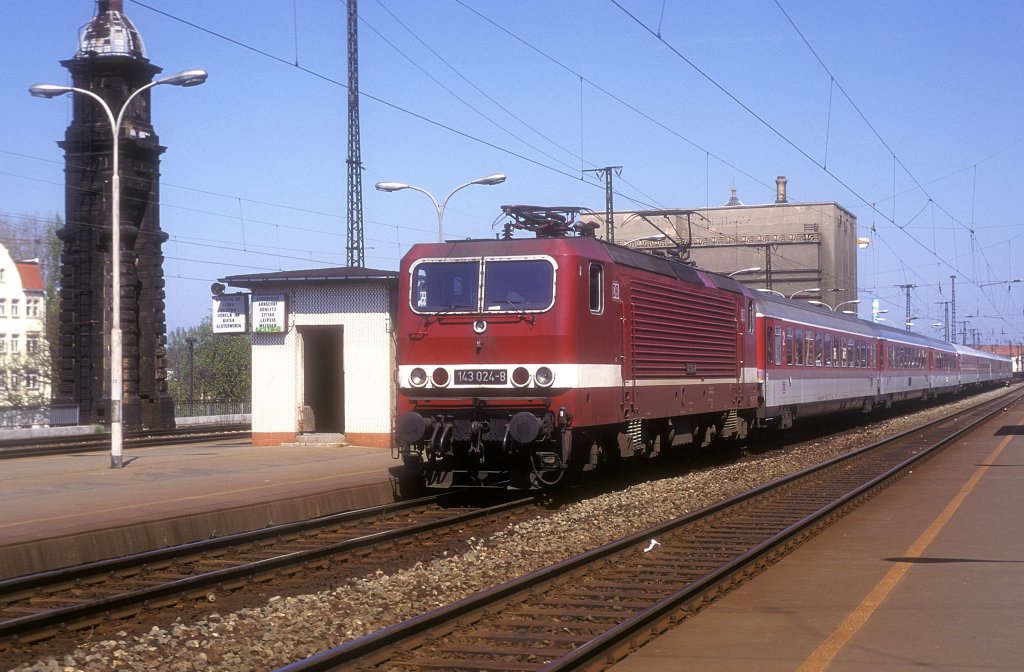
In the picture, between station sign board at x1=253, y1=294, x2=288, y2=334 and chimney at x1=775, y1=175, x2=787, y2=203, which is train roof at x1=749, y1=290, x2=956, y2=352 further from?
chimney at x1=775, y1=175, x2=787, y2=203

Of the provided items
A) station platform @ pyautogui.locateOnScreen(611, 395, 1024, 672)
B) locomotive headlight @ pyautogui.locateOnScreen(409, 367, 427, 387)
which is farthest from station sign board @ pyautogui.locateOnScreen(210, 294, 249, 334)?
station platform @ pyautogui.locateOnScreen(611, 395, 1024, 672)

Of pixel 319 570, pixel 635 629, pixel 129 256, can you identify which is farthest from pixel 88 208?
pixel 635 629

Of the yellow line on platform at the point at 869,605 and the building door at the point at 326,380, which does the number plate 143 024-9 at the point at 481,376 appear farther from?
the building door at the point at 326,380

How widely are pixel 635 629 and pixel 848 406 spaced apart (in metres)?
29.7

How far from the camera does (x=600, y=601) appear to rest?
9.67 metres

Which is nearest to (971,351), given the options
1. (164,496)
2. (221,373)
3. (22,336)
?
(221,373)

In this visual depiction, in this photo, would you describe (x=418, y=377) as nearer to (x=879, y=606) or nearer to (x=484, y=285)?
(x=484, y=285)

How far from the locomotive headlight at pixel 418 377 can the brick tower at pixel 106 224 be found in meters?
32.3

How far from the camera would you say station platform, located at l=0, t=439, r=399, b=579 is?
41.2ft

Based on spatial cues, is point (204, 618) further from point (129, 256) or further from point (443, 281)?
point (129, 256)

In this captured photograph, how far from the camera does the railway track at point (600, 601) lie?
25.2 feet

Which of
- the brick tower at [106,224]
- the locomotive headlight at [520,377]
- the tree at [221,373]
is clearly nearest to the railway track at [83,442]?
the brick tower at [106,224]

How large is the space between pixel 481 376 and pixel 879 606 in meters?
7.28

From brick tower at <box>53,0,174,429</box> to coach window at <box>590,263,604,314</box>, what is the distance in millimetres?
33255
